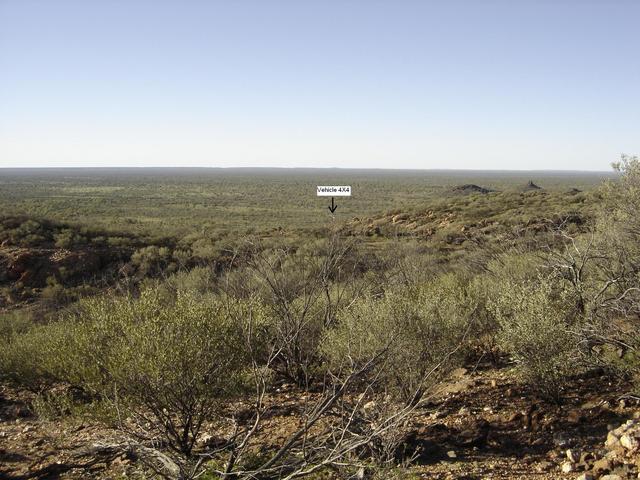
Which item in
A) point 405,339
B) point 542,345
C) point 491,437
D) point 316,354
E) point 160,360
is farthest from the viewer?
point 316,354

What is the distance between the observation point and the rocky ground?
5.89 m

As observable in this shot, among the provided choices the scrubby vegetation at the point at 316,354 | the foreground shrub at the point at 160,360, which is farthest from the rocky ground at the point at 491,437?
the foreground shrub at the point at 160,360

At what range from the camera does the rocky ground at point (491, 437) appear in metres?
5.89

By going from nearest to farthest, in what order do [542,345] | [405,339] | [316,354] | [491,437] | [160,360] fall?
[160,360]
[491,437]
[542,345]
[405,339]
[316,354]

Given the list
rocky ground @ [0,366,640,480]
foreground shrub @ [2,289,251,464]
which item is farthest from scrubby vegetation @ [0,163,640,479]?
rocky ground @ [0,366,640,480]

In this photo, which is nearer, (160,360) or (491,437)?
(160,360)

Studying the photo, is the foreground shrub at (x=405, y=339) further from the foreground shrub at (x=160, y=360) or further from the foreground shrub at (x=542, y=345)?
the foreground shrub at (x=160, y=360)

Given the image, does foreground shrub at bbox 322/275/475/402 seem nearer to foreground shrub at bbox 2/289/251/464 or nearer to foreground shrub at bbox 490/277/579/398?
foreground shrub at bbox 490/277/579/398

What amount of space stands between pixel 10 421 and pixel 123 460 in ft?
11.8

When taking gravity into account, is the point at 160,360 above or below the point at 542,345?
above

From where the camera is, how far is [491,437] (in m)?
6.97

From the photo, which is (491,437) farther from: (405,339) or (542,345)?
(405,339)

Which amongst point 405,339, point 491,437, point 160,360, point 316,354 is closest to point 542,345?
point 491,437

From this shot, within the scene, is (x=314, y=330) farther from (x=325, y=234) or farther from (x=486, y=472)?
(x=325, y=234)
